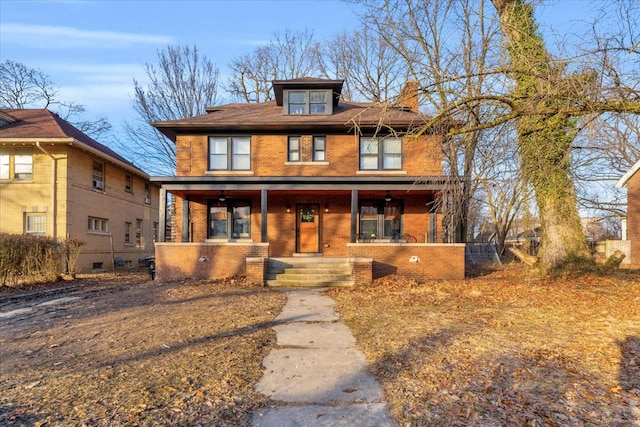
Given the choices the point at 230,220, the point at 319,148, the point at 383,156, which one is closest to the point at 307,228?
the point at 230,220

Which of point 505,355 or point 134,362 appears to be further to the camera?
point 505,355

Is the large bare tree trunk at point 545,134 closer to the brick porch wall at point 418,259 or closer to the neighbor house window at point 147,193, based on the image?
the brick porch wall at point 418,259

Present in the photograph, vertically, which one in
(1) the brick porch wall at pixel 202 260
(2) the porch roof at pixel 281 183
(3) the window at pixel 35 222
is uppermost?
(2) the porch roof at pixel 281 183

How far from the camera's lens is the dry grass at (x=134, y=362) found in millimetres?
3191

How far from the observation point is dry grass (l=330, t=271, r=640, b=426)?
3277 mm

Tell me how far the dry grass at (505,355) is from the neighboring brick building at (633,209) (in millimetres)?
12132

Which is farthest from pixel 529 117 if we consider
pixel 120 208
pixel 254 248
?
pixel 120 208

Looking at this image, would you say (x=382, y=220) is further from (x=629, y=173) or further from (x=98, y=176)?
(x=98, y=176)

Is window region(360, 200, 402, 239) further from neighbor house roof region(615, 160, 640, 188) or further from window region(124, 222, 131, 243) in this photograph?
window region(124, 222, 131, 243)

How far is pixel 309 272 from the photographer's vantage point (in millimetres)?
11688

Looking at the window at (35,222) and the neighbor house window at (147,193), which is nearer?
the window at (35,222)

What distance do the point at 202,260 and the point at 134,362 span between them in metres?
8.03

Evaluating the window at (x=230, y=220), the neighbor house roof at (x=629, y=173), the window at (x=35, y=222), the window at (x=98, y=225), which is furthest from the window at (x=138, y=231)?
the neighbor house roof at (x=629, y=173)

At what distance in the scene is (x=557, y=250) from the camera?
38.3ft
